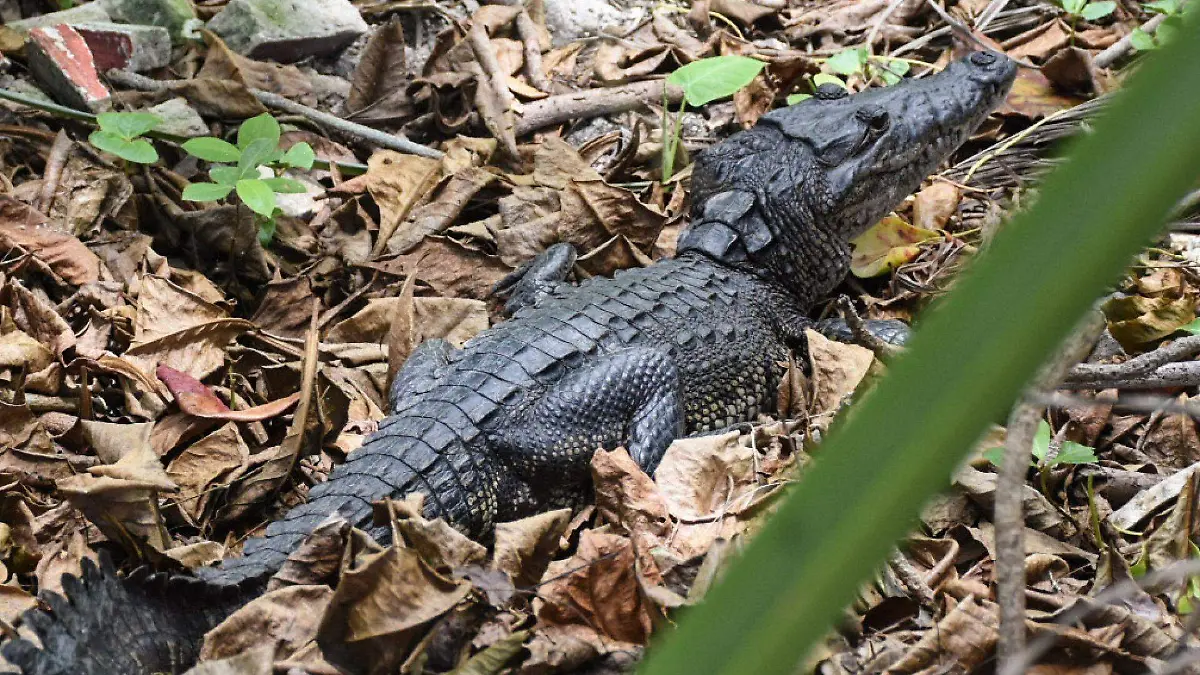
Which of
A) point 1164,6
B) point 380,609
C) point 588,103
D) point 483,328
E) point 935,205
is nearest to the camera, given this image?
point 380,609

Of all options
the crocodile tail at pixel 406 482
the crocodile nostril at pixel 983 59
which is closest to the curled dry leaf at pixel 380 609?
the crocodile tail at pixel 406 482

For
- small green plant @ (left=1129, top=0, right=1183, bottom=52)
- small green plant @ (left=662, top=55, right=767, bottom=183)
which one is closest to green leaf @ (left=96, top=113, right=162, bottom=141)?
small green plant @ (left=662, top=55, right=767, bottom=183)

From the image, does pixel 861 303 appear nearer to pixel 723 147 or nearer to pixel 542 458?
pixel 723 147

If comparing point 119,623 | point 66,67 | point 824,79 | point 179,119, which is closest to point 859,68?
point 824,79

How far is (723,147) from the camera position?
12.4 ft

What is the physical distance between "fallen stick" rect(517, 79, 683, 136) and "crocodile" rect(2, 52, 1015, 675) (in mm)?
782

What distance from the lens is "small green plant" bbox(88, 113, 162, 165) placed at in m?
3.31

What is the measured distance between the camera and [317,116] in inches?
163

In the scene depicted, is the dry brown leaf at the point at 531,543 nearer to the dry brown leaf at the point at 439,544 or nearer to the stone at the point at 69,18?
the dry brown leaf at the point at 439,544

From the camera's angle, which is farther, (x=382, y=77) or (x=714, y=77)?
(x=382, y=77)

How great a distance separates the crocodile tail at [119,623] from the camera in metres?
1.85

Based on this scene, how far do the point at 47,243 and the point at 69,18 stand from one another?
135cm

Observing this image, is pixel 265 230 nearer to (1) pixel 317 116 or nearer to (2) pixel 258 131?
(2) pixel 258 131

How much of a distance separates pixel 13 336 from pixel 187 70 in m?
1.67
